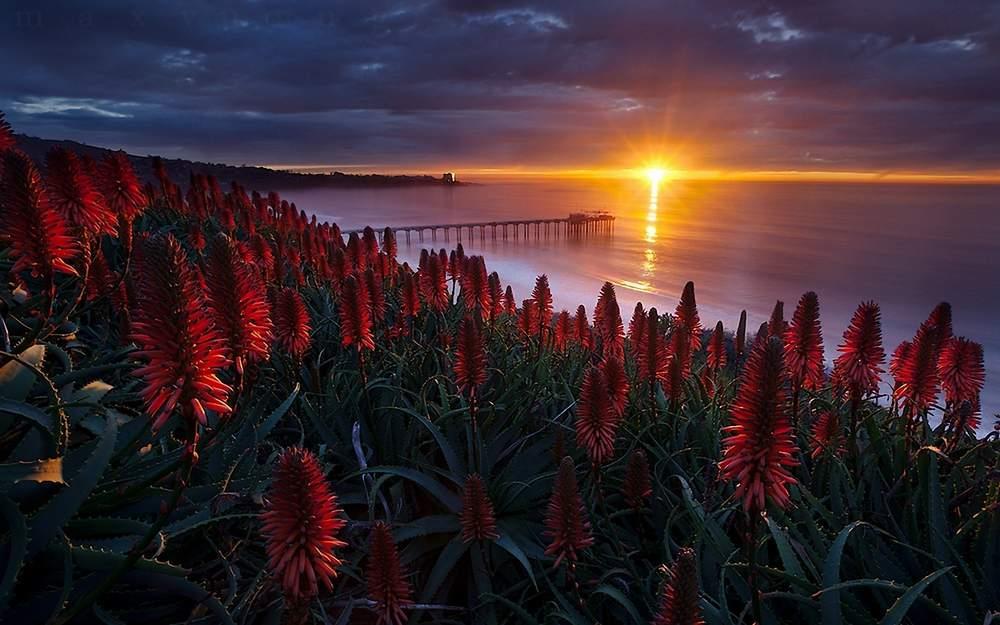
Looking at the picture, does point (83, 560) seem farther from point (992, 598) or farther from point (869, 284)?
point (869, 284)

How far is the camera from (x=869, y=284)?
30812mm

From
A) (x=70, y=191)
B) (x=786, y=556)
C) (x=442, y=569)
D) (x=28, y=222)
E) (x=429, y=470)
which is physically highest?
(x=70, y=191)

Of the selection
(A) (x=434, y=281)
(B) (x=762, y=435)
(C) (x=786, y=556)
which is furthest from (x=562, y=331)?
(B) (x=762, y=435)

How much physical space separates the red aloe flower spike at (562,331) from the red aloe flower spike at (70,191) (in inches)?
152

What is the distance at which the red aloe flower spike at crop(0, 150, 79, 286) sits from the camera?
6.05 feet

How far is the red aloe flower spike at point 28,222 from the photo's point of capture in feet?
6.05

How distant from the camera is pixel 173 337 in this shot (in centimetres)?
141

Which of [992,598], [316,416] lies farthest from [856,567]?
[316,416]

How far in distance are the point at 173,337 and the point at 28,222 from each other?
0.97 meters

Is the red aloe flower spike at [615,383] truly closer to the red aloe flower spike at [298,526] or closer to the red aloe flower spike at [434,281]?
the red aloe flower spike at [298,526]

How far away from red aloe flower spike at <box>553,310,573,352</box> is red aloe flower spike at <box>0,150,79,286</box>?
4.08m

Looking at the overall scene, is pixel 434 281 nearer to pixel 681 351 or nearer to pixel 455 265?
pixel 455 265

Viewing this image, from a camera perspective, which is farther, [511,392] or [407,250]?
[407,250]

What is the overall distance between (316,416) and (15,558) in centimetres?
211
